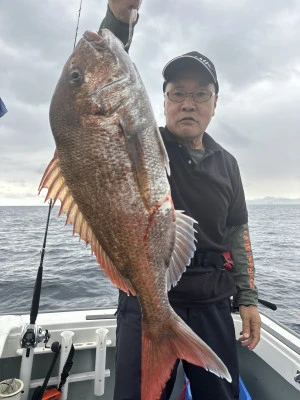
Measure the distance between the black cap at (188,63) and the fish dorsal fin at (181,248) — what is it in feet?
4.21

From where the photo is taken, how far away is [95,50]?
1.67 metres

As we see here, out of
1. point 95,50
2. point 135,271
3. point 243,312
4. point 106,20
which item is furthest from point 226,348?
point 106,20

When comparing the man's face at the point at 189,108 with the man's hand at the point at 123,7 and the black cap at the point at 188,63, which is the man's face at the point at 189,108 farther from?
the man's hand at the point at 123,7

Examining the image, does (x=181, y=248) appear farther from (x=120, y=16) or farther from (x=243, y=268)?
(x=120, y=16)

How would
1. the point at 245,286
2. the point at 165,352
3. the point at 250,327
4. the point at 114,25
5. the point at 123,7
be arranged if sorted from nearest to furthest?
the point at 165,352 → the point at 123,7 → the point at 114,25 → the point at 250,327 → the point at 245,286

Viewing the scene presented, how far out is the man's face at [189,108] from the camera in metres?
2.49

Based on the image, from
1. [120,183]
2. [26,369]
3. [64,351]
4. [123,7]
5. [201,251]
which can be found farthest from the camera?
[64,351]

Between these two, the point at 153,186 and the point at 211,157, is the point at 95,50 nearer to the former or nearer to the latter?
the point at 153,186

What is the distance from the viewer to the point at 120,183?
158 cm

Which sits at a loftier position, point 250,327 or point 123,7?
point 123,7

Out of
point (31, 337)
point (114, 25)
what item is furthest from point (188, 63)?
point (31, 337)

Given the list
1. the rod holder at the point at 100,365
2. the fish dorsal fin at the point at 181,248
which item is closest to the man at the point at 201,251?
the fish dorsal fin at the point at 181,248

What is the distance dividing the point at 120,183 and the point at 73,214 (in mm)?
307

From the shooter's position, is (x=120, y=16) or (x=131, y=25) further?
(x=120, y=16)
